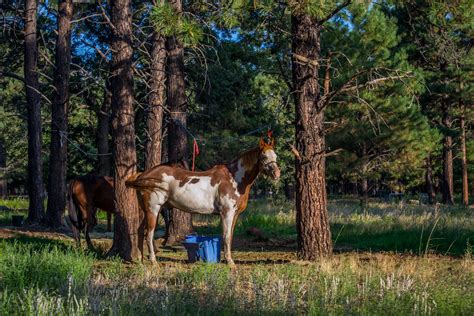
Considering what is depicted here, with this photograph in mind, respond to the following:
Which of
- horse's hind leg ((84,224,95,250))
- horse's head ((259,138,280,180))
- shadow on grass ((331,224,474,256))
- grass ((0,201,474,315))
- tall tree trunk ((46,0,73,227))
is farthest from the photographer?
tall tree trunk ((46,0,73,227))

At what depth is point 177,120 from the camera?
14.1m

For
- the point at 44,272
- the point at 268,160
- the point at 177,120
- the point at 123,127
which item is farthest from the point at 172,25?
the point at 177,120

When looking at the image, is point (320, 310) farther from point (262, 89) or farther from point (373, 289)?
point (262, 89)

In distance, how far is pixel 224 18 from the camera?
9.42m

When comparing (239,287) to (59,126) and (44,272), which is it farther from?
(59,126)

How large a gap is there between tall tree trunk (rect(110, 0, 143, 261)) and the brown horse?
7.97 ft

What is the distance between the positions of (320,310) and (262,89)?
2311 centimetres

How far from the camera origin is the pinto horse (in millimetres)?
10492

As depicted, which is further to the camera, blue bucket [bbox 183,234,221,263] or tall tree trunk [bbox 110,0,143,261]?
tall tree trunk [bbox 110,0,143,261]

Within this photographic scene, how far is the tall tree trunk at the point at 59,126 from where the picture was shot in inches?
747

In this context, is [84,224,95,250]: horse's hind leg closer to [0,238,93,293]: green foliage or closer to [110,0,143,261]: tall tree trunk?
[110,0,143,261]: tall tree trunk

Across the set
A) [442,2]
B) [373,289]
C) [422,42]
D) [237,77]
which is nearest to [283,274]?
[373,289]

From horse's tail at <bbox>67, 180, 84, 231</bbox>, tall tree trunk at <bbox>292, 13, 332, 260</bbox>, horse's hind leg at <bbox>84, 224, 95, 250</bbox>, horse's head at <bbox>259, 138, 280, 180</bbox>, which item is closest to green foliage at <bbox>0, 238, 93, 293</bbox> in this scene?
horse's head at <bbox>259, 138, 280, 180</bbox>

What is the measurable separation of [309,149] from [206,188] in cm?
190
